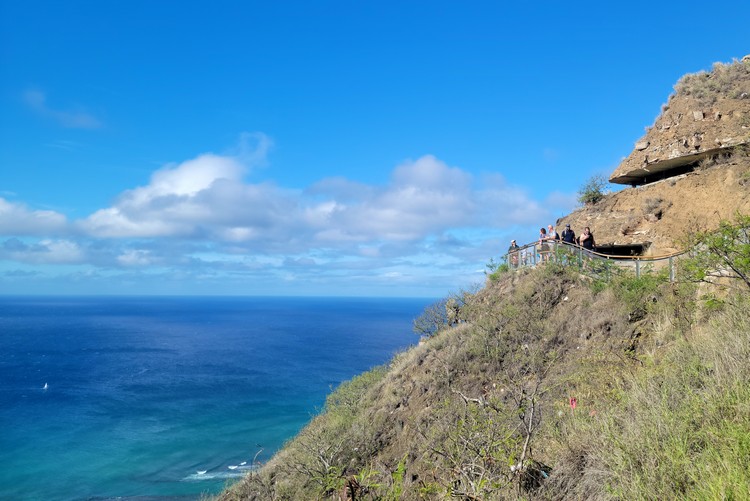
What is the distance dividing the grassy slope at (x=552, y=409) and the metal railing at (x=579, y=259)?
1.78ft

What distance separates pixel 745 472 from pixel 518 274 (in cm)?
1509

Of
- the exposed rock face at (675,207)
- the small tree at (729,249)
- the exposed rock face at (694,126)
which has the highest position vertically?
the exposed rock face at (694,126)

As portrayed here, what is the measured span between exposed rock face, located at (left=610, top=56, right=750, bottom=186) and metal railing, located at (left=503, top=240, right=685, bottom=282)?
18.1ft

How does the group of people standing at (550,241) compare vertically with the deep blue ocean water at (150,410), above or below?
above

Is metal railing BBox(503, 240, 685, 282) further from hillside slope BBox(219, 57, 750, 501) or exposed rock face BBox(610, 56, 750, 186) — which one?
exposed rock face BBox(610, 56, 750, 186)

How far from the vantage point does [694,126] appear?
62.1 feet

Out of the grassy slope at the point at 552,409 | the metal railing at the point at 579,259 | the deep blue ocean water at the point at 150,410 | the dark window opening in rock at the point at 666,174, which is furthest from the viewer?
the deep blue ocean water at the point at 150,410

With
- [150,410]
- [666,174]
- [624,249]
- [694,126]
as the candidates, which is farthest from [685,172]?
[150,410]

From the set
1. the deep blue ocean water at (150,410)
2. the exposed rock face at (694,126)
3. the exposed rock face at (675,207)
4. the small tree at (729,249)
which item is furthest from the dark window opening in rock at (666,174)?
the deep blue ocean water at (150,410)

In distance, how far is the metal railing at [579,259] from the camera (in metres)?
13.6

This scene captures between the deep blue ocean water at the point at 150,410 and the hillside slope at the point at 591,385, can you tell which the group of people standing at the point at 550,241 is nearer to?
the hillside slope at the point at 591,385

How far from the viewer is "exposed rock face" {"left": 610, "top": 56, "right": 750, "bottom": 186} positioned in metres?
18.1

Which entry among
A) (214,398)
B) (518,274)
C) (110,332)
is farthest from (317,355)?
(110,332)

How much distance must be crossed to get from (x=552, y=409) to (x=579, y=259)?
8171 millimetres
